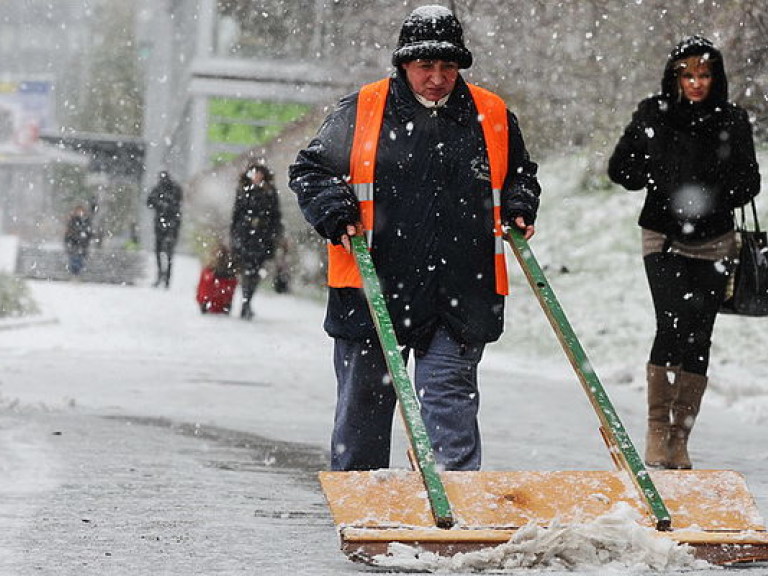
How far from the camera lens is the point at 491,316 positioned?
5605 millimetres

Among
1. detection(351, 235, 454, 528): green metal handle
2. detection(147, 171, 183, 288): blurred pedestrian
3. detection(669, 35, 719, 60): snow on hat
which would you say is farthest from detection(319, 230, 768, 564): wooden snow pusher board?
detection(147, 171, 183, 288): blurred pedestrian

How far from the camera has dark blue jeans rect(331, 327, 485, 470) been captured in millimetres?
5547

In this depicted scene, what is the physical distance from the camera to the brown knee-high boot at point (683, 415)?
7.21 m

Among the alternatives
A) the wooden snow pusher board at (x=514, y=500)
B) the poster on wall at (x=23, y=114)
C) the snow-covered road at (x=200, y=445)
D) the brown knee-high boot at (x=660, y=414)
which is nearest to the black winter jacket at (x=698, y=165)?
the brown knee-high boot at (x=660, y=414)

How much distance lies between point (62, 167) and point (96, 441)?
60286 mm

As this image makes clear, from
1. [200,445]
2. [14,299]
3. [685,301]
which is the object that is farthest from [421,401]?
[14,299]

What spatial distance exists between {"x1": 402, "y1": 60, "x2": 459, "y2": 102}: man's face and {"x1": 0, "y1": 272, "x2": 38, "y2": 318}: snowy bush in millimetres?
15493

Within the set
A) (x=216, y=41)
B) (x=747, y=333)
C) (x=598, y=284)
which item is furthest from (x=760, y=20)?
(x=216, y=41)

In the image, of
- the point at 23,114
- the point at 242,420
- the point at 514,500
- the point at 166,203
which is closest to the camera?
the point at 514,500

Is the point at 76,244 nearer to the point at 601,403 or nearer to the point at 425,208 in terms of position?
the point at 425,208

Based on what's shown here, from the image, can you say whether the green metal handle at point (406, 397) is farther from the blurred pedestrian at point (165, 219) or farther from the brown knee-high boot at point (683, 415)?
the blurred pedestrian at point (165, 219)

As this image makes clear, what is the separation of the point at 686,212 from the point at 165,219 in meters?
24.4

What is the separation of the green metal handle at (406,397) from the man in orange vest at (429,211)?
11.0 inches

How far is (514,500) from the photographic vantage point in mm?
4816
